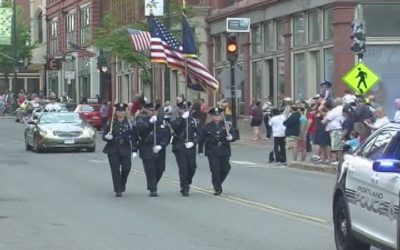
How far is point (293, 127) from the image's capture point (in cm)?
2450

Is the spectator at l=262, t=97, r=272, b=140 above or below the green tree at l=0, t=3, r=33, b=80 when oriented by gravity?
below

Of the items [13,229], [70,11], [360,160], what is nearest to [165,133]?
[13,229]

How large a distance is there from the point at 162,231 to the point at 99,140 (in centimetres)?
2624

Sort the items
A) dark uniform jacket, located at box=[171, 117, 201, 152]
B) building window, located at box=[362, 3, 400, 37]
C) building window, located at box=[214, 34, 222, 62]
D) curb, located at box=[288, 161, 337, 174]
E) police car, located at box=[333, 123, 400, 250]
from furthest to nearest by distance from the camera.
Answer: building window, located at box=[214, 34, 222, 62] < building window, located at box=[362, 3, 400, 37] < curb, located at box=[288, 161, 337, 174] < dark uniform jacket, located at box=[171, 117, 201, 152] < police car, located at box=[333, 123, 400, 250]

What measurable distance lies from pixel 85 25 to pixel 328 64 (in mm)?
36688

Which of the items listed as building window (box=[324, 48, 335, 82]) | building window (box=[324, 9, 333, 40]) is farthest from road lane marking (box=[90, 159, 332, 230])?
building window (box=[324, 9, 333, 40])

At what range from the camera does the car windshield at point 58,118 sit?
3020 cm

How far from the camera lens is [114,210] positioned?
14539mm

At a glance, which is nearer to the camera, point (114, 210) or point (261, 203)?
point (114, 210)

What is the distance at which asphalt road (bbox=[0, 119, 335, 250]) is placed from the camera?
11.2 metres

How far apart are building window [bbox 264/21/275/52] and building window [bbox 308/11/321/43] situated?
4022mm

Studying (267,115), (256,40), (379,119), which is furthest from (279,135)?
(256,40)

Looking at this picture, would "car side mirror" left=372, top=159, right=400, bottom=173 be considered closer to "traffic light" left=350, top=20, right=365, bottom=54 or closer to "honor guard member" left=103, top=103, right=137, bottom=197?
"honor guard member" left=103, top=103, right=137, bottom=197

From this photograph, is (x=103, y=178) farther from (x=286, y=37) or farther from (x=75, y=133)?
(x=286, y=37)
